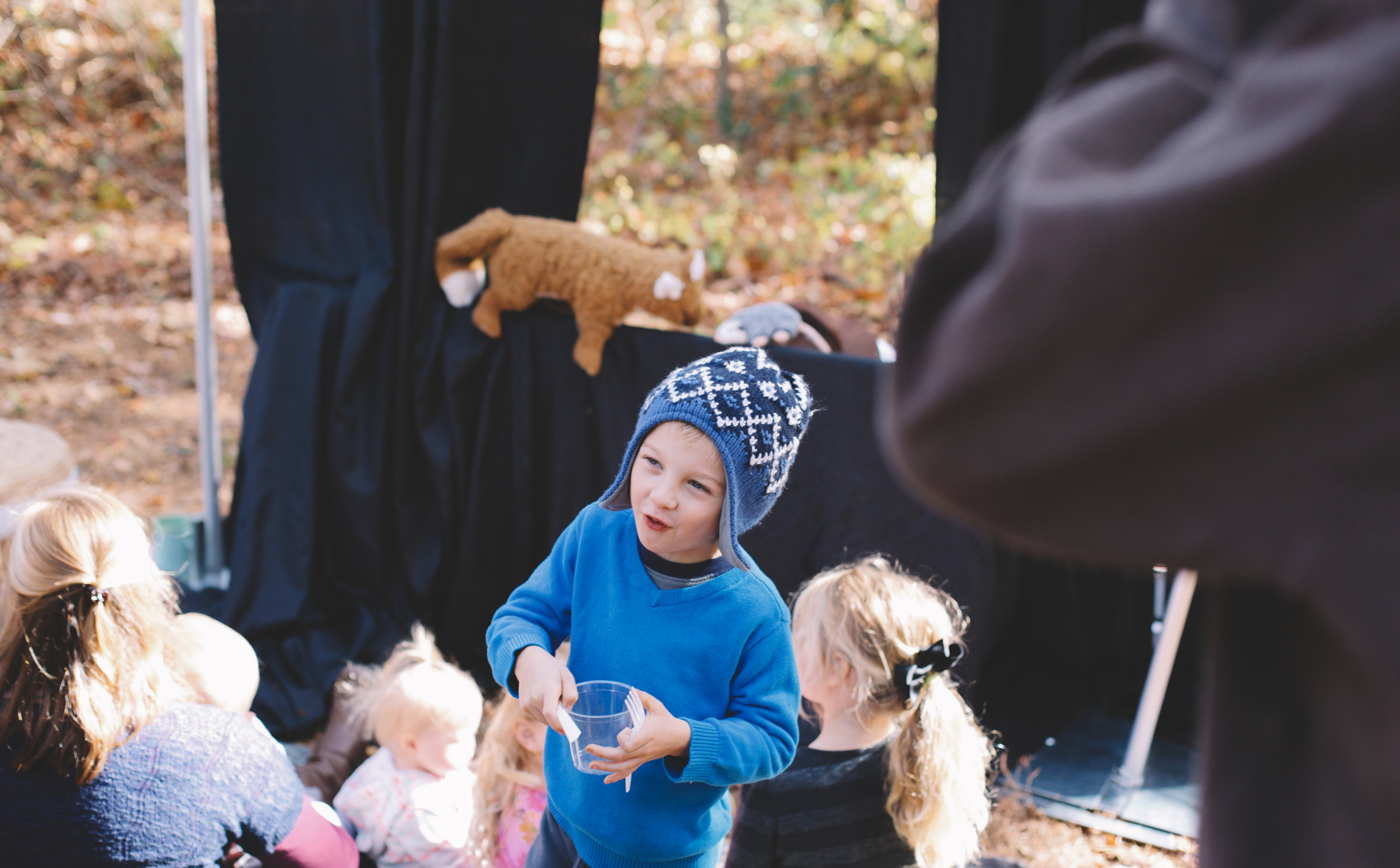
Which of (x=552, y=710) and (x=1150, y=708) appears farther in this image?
(x=1150, y=708)

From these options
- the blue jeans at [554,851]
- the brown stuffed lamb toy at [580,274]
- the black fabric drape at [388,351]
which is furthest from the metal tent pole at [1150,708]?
the blue jeans at [554,851]

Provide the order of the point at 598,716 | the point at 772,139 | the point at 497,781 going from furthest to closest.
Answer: the point at 772,139
the point at 497,781
the point at 598,716

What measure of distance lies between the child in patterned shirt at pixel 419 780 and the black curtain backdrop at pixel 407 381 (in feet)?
2.76

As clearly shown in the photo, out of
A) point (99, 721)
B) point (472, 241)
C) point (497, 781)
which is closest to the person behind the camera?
point (99, 721)

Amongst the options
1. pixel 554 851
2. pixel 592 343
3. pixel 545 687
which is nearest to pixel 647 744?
pixel 545 687

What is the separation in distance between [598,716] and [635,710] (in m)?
0.08

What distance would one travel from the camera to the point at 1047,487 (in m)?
0.58

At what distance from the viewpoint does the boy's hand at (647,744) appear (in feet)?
4.20

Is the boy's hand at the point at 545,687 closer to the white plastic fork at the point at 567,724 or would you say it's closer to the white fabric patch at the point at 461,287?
the white plastic fork at the point at 567,724

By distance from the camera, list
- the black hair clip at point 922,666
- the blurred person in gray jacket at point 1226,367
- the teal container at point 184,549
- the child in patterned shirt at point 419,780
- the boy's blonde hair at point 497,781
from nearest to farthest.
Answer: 1. the blurred person in gray jacket at point 1226,367
2. the black hair clip at point 922,666
3. the boy's blonde hair at point 497,781
4. the child in patterned shirt at point 419,780
5. the teal container at point 184,549

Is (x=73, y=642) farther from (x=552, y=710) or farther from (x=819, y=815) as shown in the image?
(x=819, y=815)

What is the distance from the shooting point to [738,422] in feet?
4.66

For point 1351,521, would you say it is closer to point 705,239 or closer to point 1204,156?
point 1204,156

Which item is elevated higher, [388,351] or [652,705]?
[388,351]
